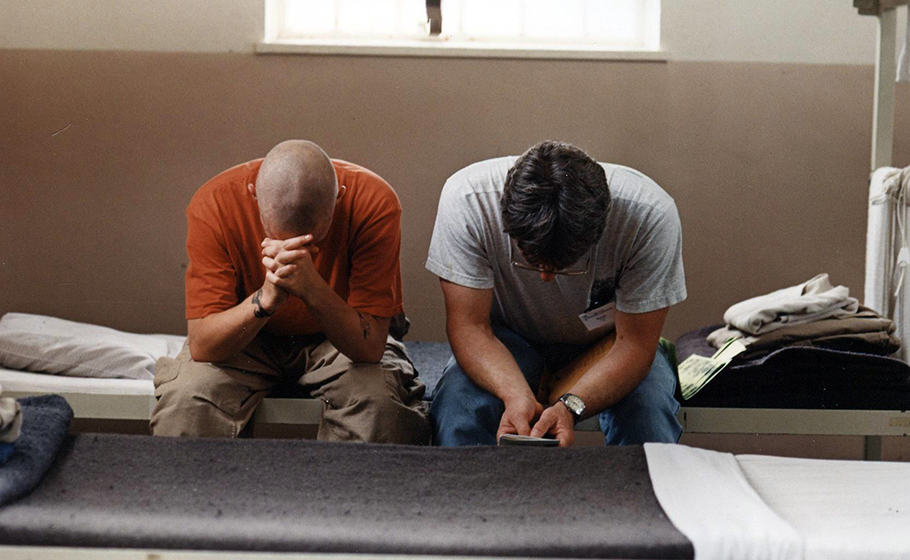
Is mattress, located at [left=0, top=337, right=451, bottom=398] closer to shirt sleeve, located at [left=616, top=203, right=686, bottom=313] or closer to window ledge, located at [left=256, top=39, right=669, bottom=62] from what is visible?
shirt sleeve, located at [left=616, top=203, right=686, bottom=313]

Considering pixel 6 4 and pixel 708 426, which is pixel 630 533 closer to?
pixel 708 426

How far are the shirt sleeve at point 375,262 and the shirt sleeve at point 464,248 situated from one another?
10 cm

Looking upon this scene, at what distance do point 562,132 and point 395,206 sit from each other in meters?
1.29

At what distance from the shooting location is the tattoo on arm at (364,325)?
178 cm

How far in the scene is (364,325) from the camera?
179 centimetres

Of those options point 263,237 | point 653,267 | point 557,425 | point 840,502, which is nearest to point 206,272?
point 263,237

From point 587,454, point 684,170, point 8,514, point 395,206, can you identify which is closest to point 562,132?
point 684,170

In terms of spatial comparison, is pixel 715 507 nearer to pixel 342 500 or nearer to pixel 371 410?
pixel 342 500

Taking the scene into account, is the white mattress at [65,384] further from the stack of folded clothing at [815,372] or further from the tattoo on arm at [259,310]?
the stack of folded clothing at [815,372]

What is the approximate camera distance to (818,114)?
3.00m

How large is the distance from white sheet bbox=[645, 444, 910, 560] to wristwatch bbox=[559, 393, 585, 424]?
0.27m

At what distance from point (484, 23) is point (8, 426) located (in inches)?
88.5

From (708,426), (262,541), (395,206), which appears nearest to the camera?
(262,541)

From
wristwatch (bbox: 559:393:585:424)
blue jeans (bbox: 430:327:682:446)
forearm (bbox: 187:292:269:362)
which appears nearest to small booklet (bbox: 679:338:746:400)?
blue jeans (bbox: 430:327:682:446)
